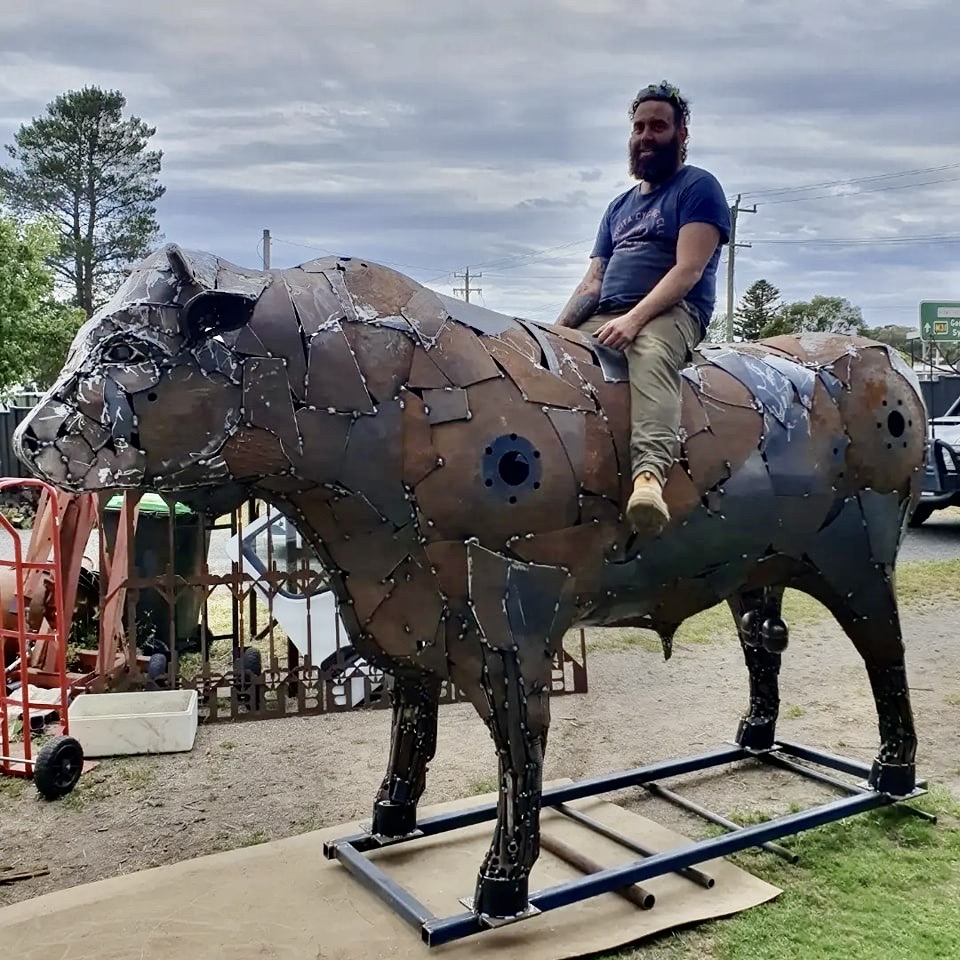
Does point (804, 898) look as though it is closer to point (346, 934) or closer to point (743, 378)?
point (346, 934)

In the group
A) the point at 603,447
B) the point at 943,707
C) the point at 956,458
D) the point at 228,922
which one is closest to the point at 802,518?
the point at 603,447

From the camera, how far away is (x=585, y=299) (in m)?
3.73

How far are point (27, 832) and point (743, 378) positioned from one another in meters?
3.62

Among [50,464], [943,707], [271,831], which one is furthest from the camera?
[943,707]

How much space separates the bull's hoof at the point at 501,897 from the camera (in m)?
3.18

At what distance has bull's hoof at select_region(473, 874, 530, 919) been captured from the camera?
10.4 feet

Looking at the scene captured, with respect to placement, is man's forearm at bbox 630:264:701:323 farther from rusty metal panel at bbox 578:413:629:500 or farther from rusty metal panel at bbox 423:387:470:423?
rusty metal panel at bbox 423:387:470:423

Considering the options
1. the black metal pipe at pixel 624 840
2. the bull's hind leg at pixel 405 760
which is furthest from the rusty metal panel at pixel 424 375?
the black metal pipe at pixel 624 840

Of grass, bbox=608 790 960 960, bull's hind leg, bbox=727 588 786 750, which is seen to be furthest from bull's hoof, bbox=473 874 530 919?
bull's hind leg, bbox=727 588 786 750

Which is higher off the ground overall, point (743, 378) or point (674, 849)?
point (743, 378)

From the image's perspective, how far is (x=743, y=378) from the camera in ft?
12.0

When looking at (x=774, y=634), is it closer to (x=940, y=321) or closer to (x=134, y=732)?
(x=134, y=732)

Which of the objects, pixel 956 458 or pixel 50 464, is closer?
pixel 50 464

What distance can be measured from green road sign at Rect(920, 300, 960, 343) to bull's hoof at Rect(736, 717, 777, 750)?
3438 cm
